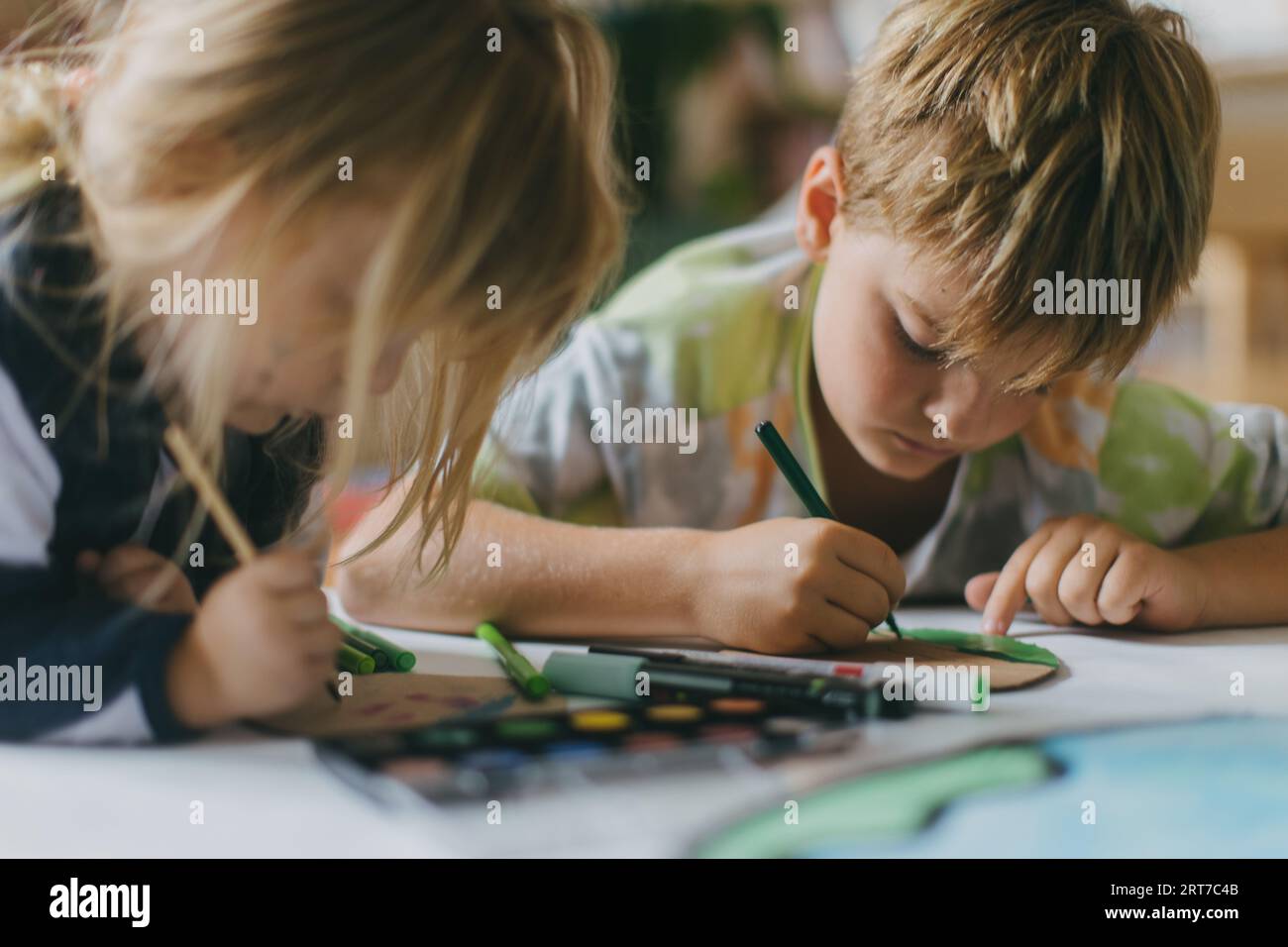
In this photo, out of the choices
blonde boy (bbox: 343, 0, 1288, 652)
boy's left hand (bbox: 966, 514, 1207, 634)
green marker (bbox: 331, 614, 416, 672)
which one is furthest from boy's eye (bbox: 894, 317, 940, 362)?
green marker (bbox: 331, 614, 416, 672)

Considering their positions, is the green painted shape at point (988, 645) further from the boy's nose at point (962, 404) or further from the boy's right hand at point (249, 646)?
the boy's right hand at point (249, 646)

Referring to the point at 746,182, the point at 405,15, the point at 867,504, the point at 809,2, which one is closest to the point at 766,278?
the point at 867,504

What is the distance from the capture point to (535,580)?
52 cm

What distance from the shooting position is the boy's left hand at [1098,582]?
0.53 metres

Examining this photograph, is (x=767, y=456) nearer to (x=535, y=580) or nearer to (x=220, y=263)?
(x=535, y=580)

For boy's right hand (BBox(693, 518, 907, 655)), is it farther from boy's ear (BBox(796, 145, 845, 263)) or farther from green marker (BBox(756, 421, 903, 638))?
boy's ear (BBox(796, 145, 845, 263))

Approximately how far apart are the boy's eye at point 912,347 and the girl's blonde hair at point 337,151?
0.53 feet

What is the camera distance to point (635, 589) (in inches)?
20.4

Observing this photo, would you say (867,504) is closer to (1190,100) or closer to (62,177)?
(1190,100)

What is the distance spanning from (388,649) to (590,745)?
135mm

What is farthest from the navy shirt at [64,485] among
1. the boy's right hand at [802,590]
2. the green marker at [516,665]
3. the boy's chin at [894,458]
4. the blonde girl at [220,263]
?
the boy's chin at [894,458]

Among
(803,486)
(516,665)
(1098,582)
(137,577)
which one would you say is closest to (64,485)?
(137,577)

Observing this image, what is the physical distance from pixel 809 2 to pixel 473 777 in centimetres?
141

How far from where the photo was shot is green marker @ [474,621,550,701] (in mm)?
418
